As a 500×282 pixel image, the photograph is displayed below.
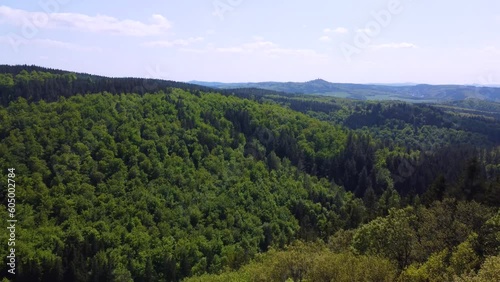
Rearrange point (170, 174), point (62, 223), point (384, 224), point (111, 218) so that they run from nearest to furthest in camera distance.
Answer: point (384, 224)
point (62, 223)
point (111, 218)
point (170, 174)

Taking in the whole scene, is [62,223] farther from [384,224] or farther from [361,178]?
[361,178]

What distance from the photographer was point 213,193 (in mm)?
131375

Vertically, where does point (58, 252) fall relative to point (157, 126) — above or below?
below

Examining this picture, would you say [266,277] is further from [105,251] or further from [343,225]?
[105,251]

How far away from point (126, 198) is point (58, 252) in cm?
2415

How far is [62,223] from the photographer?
10306cm

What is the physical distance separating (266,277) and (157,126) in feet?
354

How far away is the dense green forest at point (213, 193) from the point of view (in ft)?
175

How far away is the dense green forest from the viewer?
53.2 m

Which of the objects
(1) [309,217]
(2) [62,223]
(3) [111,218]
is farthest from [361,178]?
(2) [62,223]

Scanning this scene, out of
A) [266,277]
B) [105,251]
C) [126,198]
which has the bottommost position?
[105,251]

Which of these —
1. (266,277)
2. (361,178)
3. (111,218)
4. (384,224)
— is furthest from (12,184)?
(361,178)

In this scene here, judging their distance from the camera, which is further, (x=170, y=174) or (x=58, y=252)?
(x=170, y=174)

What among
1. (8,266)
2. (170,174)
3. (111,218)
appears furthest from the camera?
(170,174)
